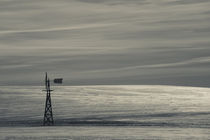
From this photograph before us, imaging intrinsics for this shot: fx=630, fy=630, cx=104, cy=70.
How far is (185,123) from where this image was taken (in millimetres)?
170125

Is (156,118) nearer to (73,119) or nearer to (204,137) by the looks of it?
(73,119)

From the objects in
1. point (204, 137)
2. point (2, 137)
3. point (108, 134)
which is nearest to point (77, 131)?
point (108, 134)

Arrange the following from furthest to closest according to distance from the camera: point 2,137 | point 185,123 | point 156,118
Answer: point 156,118 < point 185,123 < point 2,137

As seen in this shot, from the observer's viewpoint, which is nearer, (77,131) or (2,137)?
(2,137)

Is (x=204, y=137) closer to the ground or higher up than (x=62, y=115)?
closer to the ground

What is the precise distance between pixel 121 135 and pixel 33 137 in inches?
785

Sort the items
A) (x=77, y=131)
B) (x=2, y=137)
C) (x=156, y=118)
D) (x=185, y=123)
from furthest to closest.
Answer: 1. (x=156, y=118)
2. (x=185, y=123)
3. (x=77, y=131)
4. (x=2, y=137)

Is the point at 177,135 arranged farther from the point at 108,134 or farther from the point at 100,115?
the point at 100,115

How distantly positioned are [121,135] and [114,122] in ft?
96.5

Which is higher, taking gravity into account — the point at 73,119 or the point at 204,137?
the point at 73,119

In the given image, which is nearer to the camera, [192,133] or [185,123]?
[192,133]

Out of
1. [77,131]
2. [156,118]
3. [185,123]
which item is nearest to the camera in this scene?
[77,131]

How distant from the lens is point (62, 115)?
198 meters

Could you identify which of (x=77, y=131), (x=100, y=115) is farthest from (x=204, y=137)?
(x=100, y=115)
